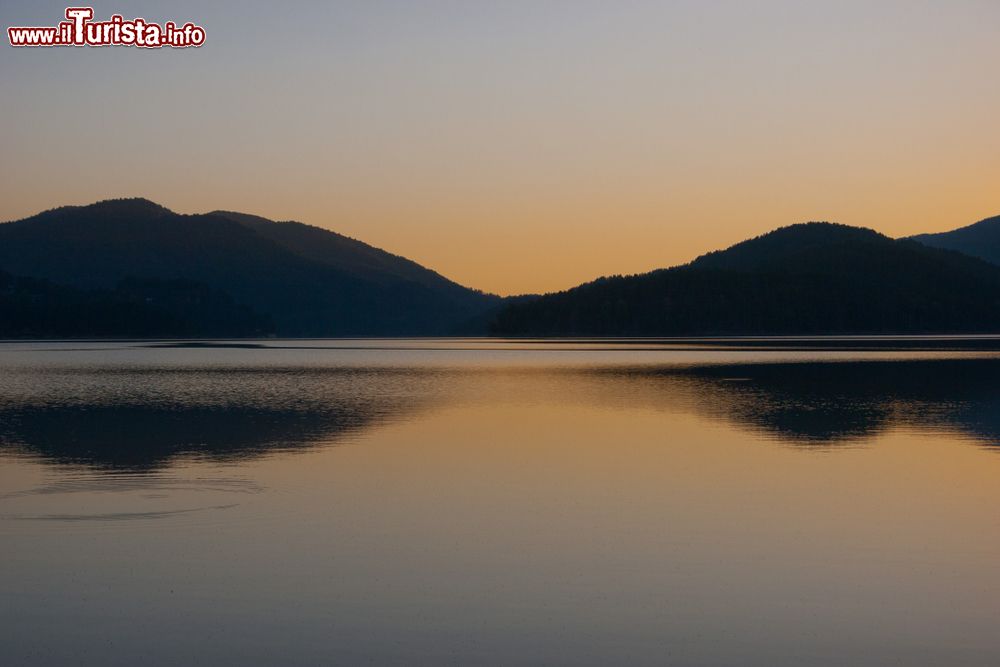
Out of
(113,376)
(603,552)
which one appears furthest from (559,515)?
(113,376)

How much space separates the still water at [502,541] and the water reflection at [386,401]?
16.8 inches

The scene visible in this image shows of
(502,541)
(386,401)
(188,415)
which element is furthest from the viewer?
(386,401)

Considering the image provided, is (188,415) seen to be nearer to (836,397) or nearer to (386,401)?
(386,401)

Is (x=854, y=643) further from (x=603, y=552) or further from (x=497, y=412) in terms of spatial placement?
(x=497, y=412)

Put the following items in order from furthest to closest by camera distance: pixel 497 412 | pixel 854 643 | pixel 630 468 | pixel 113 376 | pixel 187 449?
pixel 113 376
pixel 497 412
pixel 187 449
pixel 630 468
pixel 854 643

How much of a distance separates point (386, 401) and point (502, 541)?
38.0 m

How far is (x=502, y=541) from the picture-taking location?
20766 mm

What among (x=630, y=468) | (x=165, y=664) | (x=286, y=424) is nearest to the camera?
(x=165, y=664)

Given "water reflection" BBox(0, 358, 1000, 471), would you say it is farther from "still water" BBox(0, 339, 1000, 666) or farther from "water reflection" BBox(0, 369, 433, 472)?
"still water" BBox(0, 339, 1000, 666)

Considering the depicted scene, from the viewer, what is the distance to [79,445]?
36750 millimetres

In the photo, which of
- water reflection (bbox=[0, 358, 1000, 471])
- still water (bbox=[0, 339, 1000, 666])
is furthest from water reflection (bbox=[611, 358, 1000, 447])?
still water (bbox=[0, 339, 1000, 666])

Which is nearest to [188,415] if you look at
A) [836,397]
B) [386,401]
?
[386,401]

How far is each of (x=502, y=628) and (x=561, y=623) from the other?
81 centimetres

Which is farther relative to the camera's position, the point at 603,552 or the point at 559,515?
the point at 559,515
